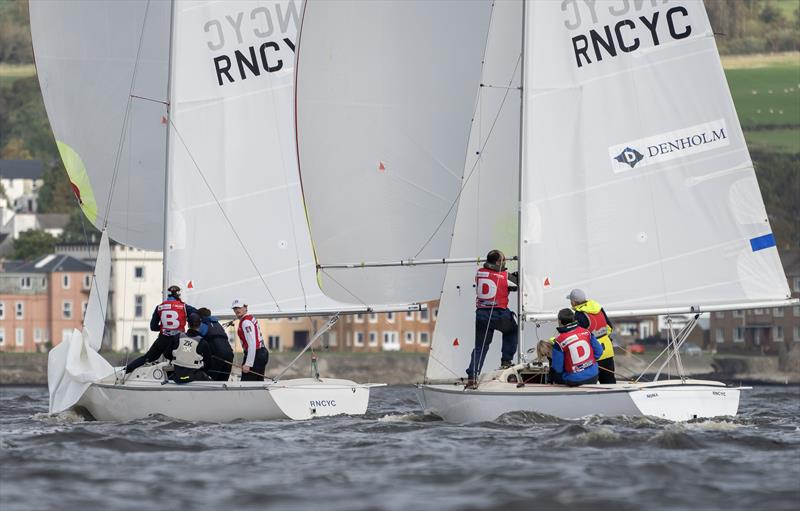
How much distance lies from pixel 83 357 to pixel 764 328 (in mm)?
97705

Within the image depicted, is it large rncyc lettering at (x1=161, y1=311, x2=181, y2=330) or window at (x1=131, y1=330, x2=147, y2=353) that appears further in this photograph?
window at (x1=131, y1=330, x2=147, y2=353)

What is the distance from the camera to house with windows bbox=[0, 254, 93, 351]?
112688 mm

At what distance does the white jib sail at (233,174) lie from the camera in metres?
26.2

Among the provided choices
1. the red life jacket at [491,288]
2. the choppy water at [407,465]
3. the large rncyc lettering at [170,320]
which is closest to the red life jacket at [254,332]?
the large rncyc lettering at [170,320]

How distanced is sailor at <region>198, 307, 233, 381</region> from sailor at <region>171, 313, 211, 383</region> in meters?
0.12

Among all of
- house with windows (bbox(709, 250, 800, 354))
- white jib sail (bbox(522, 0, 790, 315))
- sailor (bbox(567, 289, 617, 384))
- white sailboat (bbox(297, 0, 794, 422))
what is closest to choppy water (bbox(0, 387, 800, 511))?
sailor (bbox(567, 289, 617, 384))

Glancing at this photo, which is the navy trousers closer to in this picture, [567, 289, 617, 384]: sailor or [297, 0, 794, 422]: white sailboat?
[297, 0, 794, 422]: white sailboat

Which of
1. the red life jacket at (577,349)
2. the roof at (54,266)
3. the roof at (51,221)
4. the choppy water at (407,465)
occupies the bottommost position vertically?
the choppy water at (407,465)

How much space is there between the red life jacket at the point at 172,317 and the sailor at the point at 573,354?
566cm

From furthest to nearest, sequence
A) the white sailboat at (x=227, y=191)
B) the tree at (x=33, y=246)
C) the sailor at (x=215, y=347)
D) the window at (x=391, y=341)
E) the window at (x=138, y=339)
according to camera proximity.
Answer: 1. the tree at (x=33, y=246)
2. the window at (x=391, y=341)
3. the window at (x=138, y=339)
4. the white sailboat at (x=227, y=191)
5. the sailor at (x=215, y=347)

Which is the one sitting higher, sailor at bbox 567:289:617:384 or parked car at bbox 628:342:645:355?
parked car at bbox 628:342:645:355

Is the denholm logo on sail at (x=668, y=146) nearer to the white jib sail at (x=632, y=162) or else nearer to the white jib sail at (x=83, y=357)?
the white jib sail at (x=632, y=162)

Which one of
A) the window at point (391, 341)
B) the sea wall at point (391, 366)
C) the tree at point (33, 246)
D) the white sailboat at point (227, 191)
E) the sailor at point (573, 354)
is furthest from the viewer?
the tree at point (33, 246)

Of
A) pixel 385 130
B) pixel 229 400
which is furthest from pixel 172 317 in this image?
pixel 385 130
